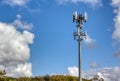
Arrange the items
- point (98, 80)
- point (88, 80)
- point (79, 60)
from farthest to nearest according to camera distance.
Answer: point (88, 80) → point (98, 80) → point (79, 60)

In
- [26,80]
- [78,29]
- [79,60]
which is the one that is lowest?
[79,60]

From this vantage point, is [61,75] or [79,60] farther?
[61,75]

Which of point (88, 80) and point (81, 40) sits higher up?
point (88, 80)

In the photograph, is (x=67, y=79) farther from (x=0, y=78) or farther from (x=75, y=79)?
(x=0, y=78)

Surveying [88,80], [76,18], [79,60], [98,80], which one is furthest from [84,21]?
[88,80]

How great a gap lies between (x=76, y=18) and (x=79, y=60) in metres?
6.56

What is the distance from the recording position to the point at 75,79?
118 metres

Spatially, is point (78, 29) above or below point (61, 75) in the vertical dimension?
below

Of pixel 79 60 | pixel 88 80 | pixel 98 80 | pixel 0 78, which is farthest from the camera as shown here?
pixel 88 80

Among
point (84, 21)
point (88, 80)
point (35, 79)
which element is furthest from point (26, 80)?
point (84, 21)

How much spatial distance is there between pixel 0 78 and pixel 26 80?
17.2 metres

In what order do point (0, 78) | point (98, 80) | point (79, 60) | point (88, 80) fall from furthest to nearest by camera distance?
1. point (88, 80)
2. point (98, 80)
3. point (0, 78)
4. point (79, 60)

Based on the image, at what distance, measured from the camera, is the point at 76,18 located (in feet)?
171

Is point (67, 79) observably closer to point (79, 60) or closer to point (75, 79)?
point (75, 79)
